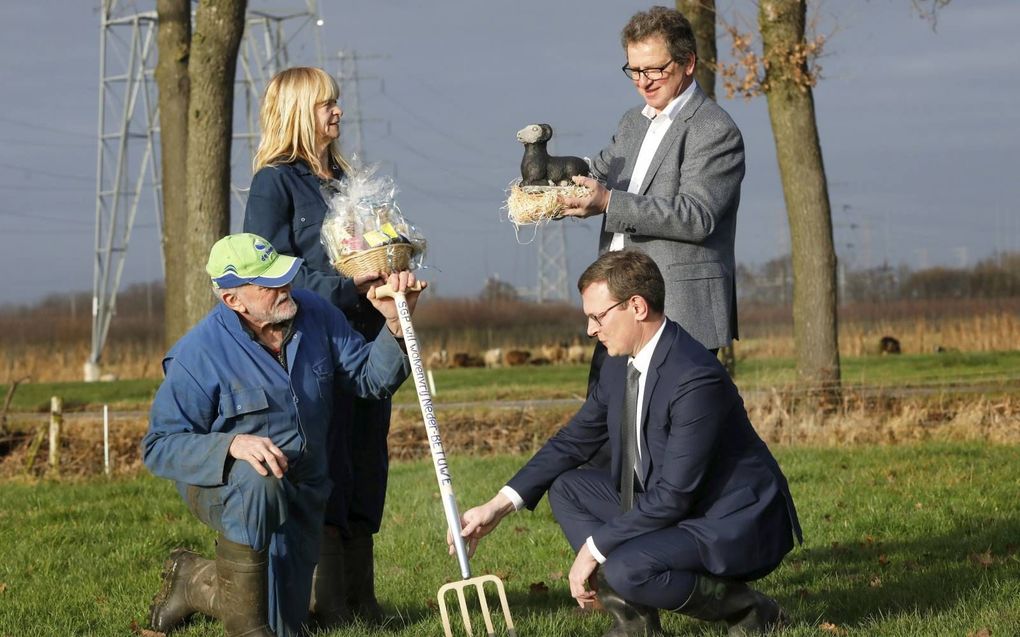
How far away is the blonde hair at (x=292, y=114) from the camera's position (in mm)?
5246

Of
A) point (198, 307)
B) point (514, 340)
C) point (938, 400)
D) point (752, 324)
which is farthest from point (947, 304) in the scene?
point (198, 307)

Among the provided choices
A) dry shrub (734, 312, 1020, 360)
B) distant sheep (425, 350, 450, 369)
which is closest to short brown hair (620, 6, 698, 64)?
dry shrub (734, 312, 1020, 360)

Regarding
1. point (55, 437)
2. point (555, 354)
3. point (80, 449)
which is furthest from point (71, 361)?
point (55, 437)

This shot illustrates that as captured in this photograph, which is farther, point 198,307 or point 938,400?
point 938,400

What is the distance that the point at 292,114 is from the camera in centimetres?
531

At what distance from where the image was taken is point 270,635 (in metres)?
4.88

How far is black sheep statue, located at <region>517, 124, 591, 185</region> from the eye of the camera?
16.7ft

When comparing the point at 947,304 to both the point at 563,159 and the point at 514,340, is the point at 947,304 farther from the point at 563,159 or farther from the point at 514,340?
the point at 563,159

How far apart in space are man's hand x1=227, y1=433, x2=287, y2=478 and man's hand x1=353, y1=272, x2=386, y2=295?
0.70m

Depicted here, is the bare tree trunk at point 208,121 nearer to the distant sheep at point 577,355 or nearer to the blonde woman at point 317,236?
the blonde woman at point 317,236

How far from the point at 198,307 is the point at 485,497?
150 inches

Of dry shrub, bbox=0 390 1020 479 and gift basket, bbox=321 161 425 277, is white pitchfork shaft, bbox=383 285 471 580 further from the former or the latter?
dry shrub, bbox=0 390 1020 479

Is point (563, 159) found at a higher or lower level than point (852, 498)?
higher

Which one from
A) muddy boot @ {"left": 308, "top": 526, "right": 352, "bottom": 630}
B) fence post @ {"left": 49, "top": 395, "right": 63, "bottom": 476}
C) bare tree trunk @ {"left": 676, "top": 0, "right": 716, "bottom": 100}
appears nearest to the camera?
muddy boot @ {"left": 308, "top": 526, "right": 352, "bottom": 630}
